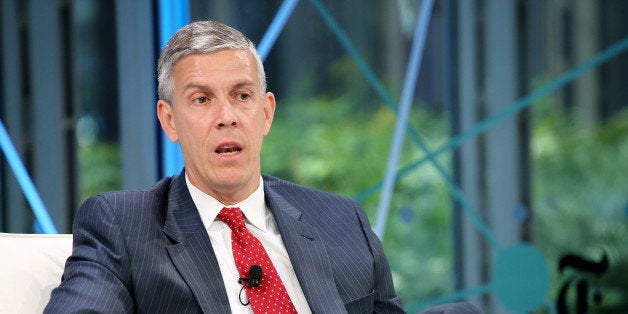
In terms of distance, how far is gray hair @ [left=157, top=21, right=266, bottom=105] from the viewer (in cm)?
175

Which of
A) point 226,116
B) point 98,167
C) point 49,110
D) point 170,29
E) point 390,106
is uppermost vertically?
point 170,29

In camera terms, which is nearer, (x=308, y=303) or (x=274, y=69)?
(x=308, y=303)

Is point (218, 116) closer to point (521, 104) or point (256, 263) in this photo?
point (256, 263)

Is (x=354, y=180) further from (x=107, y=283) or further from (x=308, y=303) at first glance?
→ (x=107, y=283)

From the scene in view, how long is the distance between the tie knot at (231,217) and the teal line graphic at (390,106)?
5.24 feet

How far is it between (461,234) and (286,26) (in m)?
1.05

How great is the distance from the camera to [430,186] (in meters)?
3.44

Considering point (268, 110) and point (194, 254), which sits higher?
point (268, 110)

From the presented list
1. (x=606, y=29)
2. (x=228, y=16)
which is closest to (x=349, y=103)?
(x=228, y=16)

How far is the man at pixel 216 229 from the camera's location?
1.63 m

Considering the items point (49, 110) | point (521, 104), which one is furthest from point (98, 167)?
point (521, 104)

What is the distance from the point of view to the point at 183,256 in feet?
5.53

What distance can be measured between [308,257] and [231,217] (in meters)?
0.17

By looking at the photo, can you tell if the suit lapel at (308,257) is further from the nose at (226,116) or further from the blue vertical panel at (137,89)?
the blue vertical panel at (137,89)
